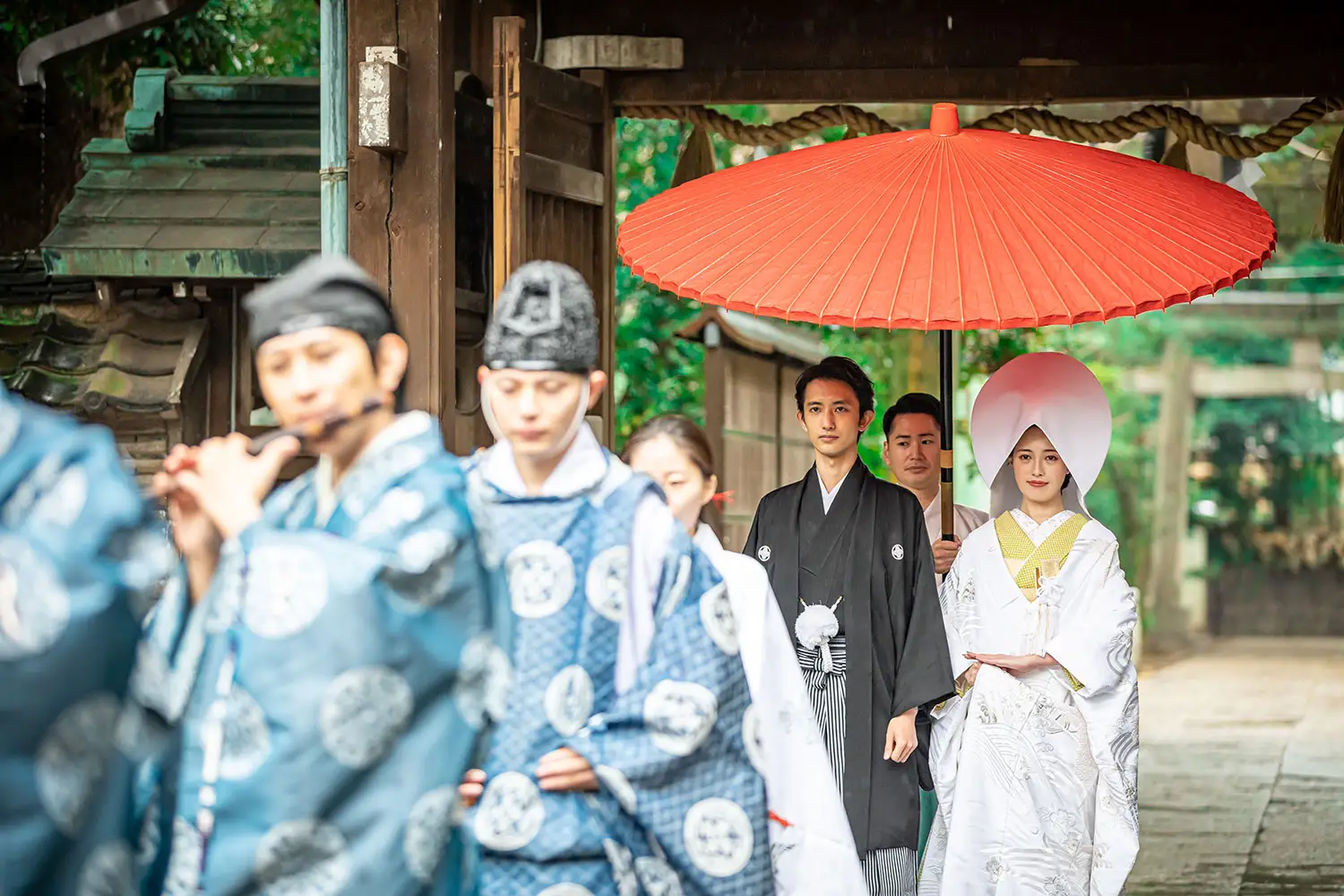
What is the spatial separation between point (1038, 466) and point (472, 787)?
2871 mm

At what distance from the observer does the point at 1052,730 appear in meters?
5.09

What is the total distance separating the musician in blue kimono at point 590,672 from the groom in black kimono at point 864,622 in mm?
1987

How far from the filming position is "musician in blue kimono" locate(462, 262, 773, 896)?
2.86 meters

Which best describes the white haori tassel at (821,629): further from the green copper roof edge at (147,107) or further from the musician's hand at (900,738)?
the green copper roof edge at (147,107)

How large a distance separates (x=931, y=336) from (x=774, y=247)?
9.55 metres

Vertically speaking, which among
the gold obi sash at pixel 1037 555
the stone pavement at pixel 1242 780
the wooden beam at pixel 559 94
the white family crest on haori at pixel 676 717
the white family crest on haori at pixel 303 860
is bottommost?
the stone pavement at pixel 1242 780

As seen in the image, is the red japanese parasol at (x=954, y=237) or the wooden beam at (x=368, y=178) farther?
the wooden beam at (x=368, y=178)

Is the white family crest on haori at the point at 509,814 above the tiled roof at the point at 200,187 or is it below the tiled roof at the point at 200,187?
below

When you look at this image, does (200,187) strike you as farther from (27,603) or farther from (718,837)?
(27,603)

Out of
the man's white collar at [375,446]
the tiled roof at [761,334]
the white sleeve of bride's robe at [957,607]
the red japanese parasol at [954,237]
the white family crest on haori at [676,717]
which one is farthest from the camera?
the tiled roof at [761,334]

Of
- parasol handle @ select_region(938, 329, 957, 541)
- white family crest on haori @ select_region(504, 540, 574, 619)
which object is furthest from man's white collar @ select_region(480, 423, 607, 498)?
parasol handle @ select_region(938, 329, 957, 541)

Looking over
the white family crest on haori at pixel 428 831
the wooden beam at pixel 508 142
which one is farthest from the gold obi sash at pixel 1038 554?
the white family crest on haori at pixel 428 831

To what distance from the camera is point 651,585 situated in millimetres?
3006

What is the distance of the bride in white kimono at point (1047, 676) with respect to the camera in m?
5.05
